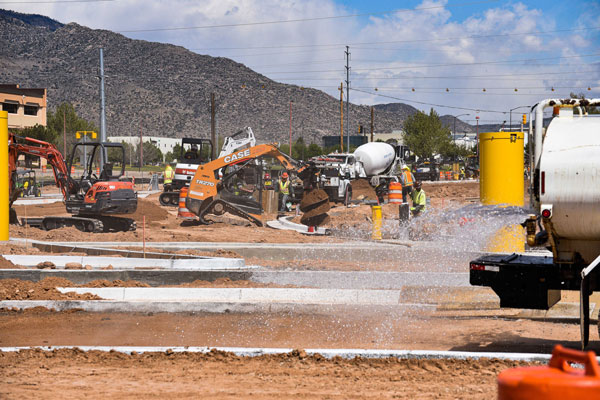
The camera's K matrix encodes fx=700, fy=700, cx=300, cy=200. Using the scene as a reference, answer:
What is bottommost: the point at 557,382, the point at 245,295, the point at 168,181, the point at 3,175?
the point at 245,295

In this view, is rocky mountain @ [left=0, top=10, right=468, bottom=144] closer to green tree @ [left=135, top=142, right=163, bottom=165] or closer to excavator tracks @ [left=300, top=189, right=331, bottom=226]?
green tree @ [left=135, top=142, right=163, bottom=165]

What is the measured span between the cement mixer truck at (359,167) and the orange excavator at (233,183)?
9220 mm

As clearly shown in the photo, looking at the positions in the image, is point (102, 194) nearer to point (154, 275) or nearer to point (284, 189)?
point (154, 275)

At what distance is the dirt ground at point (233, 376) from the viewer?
593 centimetres

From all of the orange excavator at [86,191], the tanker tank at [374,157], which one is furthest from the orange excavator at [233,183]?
the tanker tank at [374,157]

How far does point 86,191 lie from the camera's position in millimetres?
19953

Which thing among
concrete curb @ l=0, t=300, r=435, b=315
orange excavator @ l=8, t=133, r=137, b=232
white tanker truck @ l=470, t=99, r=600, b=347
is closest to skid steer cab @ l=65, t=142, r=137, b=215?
orange excavator @ l=8, t=133, r=137, b=232

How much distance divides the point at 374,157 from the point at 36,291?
2930 cm

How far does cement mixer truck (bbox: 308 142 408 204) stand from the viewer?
3133 cm

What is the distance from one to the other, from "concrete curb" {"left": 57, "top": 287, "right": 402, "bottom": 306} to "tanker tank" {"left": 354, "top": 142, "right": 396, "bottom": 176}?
2799cm

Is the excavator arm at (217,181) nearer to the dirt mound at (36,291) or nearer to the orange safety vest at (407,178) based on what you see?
the orange safety vest at (407,178)

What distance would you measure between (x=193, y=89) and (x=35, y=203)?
12613cm

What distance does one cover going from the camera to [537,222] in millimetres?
7555

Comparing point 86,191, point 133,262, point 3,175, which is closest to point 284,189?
point 86,191
